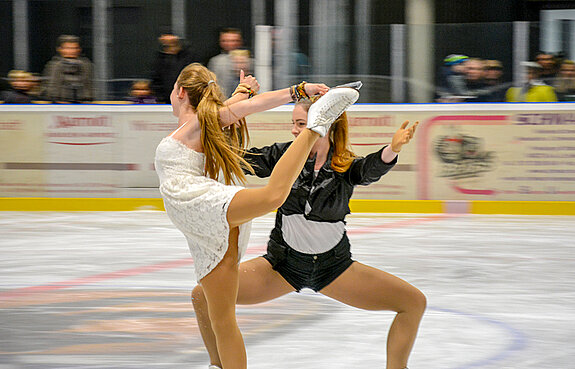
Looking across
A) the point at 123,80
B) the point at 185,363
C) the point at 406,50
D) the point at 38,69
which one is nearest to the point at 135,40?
the point at 123,80

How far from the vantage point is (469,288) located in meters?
5.29

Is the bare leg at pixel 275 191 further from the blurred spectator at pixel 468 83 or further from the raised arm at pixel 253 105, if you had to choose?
the blurred spectator at pixel 468 83

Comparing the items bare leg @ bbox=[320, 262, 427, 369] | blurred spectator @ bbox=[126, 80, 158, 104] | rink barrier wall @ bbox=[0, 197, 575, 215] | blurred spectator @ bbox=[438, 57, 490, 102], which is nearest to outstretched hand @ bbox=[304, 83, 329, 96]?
bare leg @ bbox=[320, 262, 427, 369]

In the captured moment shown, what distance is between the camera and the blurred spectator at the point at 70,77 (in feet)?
33.2

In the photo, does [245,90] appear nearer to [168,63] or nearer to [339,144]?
[339,144]

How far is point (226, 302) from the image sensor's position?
2797 millimetres

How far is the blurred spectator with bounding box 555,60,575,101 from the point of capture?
926 cm

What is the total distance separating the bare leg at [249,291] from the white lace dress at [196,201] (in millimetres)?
251

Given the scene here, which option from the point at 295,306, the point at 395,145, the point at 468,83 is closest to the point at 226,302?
the point at 395,145

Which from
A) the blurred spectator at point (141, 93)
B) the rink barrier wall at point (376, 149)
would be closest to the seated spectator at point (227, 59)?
the rink barrier wall at point (376, 149)

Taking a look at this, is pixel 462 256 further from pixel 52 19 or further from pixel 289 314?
pixel 52 19

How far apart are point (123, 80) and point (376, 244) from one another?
4.66m

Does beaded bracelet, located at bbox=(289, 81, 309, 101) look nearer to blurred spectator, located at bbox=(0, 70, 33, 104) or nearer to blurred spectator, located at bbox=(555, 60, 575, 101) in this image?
blurred spectator, located at bbox=(555, 60, 575, 101)

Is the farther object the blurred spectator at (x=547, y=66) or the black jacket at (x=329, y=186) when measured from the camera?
the blurred spectator at (x=547, y=66)
